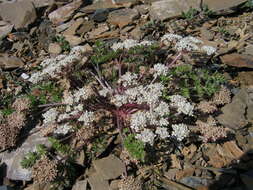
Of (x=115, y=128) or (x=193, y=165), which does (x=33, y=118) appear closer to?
(x=115, y=128)

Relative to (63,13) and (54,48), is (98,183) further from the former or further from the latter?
(63,13)

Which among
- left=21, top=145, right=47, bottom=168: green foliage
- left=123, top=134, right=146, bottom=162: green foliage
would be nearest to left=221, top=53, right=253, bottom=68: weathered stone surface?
left=123, top=134, right=146, bottom=162: green foliage

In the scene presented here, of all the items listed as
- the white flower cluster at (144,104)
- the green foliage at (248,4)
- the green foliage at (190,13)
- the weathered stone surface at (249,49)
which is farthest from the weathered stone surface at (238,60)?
the green foliage at (248,4)

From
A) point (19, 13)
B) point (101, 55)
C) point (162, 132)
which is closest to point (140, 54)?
point (101, 55)

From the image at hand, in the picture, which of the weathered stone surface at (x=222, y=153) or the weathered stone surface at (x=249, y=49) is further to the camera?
the weathered stone surface at (x=249, y=49)

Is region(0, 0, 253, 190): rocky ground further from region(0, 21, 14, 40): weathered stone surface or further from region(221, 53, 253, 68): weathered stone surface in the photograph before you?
region(0, 21, 14, 40): weathered stone surface

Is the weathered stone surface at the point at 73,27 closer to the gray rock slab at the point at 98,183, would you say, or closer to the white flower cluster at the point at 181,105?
the white flower cluster at the point at 181,105

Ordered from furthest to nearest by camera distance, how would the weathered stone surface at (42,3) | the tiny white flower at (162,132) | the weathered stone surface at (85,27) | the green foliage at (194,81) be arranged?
the weathered stone surface at (42,3)
the weathered stone surface at (85,27)
the green foliage at (194,81)
the tiny white flower at (162,132)
